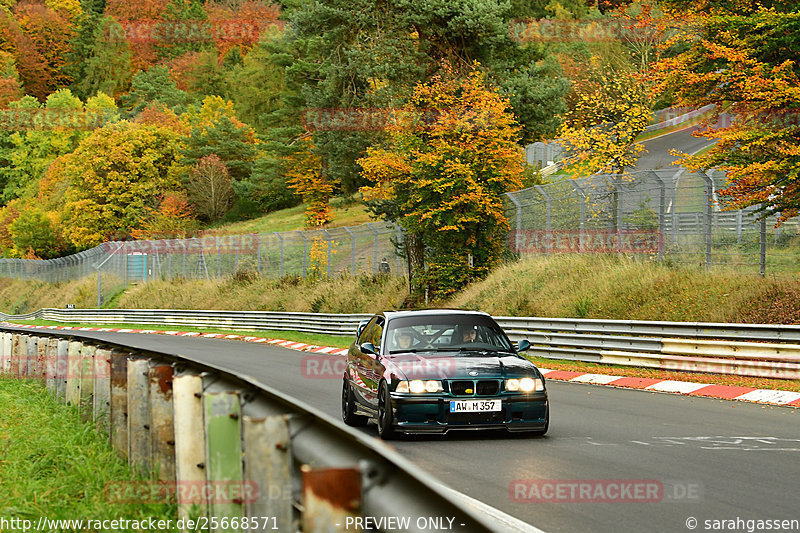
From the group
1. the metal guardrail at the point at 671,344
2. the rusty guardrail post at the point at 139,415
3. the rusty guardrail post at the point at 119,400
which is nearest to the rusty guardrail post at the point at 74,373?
the rusty guardrail post at the point at 119,400

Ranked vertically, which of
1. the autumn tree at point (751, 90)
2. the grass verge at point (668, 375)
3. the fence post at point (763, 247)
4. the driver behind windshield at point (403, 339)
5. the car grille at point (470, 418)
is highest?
the autumn tree at point (751, 90)

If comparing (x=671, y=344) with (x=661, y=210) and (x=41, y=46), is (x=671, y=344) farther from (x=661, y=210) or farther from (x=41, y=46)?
(x=41, y=46)

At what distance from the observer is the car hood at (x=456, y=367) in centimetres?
1130

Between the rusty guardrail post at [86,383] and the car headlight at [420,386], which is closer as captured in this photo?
the rusty guardrail post at [86,383]

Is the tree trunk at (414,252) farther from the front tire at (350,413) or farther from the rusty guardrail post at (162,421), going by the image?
the rusty guardrail post at (162,421)

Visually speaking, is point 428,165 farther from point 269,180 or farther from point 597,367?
point 269,180

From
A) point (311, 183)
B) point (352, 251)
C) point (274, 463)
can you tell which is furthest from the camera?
point (311, 183)

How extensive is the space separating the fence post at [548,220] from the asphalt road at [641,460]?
48.9 feet

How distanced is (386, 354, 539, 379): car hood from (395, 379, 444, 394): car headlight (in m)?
0.06

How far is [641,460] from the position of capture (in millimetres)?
9805

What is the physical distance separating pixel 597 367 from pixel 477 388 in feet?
36.0

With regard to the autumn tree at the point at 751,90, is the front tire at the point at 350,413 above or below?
below

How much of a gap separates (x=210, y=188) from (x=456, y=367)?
8920 centimetres

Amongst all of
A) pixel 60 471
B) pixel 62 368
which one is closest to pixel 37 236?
pixel 62 368
